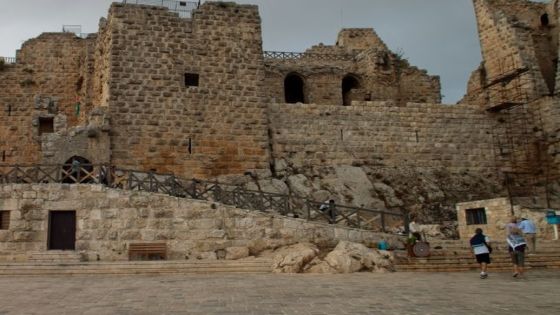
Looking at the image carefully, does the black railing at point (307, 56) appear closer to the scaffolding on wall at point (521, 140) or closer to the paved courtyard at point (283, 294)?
the scaffolding on wall at point (521, 140)

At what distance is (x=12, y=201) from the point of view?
541 inches

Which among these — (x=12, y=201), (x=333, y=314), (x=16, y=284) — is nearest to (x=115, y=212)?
(x=12, y=201)

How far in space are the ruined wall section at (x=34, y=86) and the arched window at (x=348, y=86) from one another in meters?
12.8

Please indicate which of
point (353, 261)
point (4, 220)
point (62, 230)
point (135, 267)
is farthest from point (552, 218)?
point (4, 220)

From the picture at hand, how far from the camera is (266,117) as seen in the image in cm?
1889

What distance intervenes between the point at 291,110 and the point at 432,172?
6.13 metres

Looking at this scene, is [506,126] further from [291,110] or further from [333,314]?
[333,314]

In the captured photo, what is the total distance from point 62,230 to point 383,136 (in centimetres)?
1239

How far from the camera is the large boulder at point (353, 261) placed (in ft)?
38.9

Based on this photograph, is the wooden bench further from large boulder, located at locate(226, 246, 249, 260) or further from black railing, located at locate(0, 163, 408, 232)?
large boulder, located at locate(226, 246, 249, 260)

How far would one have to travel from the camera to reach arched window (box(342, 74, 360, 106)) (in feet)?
87.3

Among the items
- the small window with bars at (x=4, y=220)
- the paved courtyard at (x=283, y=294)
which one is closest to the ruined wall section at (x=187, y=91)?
the small window with bars at (x=4, y=220)

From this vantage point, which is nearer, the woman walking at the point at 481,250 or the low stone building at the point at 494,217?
the woman walking at the point at 481,250

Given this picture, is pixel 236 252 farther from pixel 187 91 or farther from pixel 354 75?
pixel 354 75
